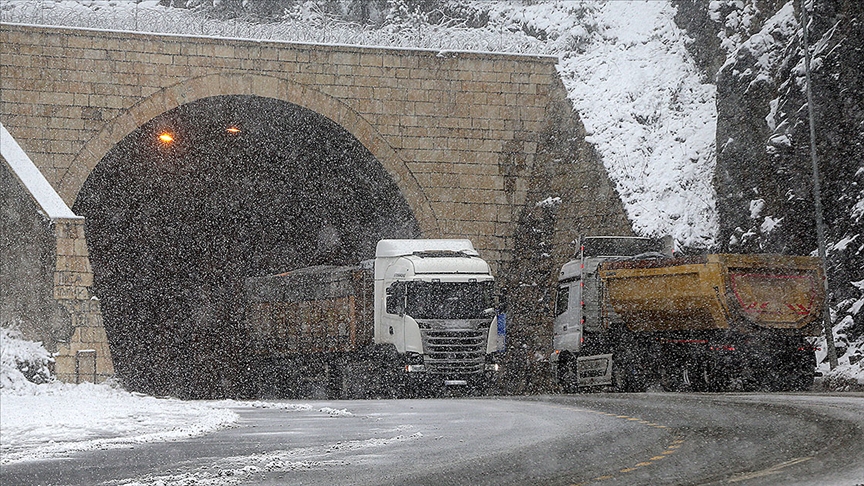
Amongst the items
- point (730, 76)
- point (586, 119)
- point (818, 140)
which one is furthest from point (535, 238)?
point (818, 140)

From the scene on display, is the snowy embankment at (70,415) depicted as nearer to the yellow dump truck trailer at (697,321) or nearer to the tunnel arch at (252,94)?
the yellow dump truck trailer at (697,321)

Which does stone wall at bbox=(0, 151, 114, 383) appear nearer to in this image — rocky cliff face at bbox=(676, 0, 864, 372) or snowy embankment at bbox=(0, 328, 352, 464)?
snowy embankment at bbox=(0, 328, 352, 464)

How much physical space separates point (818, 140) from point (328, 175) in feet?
53.1

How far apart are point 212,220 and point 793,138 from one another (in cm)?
2255

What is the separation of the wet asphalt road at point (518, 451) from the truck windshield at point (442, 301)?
24.6ft

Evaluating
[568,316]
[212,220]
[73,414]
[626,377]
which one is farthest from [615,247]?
[212,220]

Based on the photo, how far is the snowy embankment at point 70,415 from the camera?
11695 mm

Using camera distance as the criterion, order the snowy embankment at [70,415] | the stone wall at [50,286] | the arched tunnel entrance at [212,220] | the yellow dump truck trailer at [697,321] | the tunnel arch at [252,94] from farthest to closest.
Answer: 1. the arched tunnel entrance at [212,220]
2. the tunnel arch at [252,94]
3. the stone wall at [50,286]
4. the yellow dump truck trailer at [697,321]
5. the snowy embankment at [70,415]

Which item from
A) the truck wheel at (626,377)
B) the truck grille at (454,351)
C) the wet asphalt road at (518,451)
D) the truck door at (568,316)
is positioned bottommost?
the wet asphalt road at (518,451)

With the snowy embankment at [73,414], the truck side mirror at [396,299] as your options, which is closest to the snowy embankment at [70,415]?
the snowy embankment at [73,414]

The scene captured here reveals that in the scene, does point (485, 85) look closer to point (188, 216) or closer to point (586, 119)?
point (586, 119)

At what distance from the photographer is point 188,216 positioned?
39.3m

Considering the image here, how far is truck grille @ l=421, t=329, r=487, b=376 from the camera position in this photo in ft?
74.5

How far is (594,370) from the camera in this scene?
2167 centimetres
